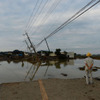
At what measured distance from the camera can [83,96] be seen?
4.80 metres

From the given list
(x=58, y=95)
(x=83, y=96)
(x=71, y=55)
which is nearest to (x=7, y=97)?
(x=58, y=95)

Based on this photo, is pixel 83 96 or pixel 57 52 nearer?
pixel 83 96

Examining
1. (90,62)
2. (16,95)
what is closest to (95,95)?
(90,62)

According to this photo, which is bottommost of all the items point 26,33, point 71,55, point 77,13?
point 71,55

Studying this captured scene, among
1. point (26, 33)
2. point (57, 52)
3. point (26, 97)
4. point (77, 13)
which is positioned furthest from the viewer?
point (57, 52)

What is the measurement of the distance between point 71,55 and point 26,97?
181 ft

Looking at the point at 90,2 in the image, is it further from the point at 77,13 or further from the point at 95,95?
the point at 95,95

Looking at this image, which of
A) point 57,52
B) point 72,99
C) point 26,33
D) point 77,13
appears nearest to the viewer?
point 72,99

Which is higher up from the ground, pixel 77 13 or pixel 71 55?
pixel 77 13

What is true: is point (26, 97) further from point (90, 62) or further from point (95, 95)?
point (90, 62)

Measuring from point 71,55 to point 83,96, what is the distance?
179 feet

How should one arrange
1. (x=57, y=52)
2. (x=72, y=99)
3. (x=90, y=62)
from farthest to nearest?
(x=57, y=52)
(x=90, y=62)
(x=72, y=99)

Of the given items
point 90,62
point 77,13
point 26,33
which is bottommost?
point 90,62

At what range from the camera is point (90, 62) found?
252 inches
